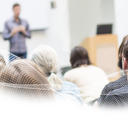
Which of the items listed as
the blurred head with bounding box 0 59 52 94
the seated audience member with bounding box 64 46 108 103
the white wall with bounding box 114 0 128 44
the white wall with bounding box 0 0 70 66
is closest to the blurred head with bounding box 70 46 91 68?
the seated audience member with bounding box 64 46 108 103

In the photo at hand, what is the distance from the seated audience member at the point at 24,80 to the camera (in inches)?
24.3

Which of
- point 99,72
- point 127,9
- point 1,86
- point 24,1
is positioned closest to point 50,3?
point 24,1

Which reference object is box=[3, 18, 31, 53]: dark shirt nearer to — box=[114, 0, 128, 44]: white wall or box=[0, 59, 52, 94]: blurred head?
box=[114, 0, 128, 44]: white wall

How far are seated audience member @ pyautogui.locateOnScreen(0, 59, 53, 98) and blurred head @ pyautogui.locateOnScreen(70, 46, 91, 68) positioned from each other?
106 centimetres

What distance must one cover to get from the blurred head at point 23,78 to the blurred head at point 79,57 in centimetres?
106

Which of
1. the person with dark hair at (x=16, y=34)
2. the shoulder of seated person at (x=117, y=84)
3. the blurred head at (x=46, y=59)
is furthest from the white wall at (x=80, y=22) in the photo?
the shoulder of seated person at (x=117, y=84)

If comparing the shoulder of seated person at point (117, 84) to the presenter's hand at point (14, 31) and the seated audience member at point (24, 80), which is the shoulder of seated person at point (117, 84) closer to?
the seated audience member at point (24, 80)

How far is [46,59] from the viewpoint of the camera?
1.36m

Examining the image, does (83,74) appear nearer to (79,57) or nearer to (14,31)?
(79,57)

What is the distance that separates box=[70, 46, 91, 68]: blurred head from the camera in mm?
1760

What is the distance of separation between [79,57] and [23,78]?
1164mm

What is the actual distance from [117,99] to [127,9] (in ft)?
1.03

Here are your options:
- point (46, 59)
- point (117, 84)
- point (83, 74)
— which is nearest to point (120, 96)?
point (117, 84)

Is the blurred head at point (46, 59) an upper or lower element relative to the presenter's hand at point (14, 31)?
upper
